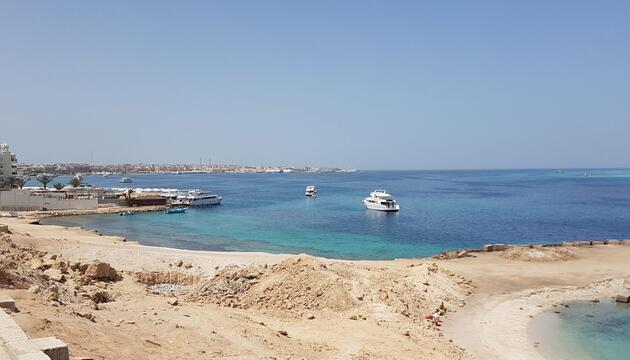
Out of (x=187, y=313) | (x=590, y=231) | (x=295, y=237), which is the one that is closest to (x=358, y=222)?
(x=295, y=237)

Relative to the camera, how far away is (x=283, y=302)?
21.7 meters

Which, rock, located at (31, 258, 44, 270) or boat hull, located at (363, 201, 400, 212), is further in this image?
boat hull, located at (363, 201, 400, 212)

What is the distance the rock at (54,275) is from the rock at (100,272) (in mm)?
2520

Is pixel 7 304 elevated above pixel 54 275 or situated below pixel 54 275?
above

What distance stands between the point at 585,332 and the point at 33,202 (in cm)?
7603

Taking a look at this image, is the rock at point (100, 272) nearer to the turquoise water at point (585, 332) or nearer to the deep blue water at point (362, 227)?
the deep blue water at point (362, 227)

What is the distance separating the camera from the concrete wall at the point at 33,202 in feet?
235

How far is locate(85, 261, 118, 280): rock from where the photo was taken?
2542cm

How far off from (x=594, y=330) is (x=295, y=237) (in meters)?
35.3

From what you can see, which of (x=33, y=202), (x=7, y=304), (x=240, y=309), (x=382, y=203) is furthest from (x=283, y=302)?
(x=33, y=202)

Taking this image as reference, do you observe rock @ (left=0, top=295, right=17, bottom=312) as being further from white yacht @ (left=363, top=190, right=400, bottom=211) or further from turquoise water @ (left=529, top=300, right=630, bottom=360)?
white yacht @ (left=363, top=190, right=400, bottom=211)

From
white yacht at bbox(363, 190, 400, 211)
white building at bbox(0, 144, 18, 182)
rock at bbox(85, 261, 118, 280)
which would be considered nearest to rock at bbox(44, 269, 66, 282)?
rock at bbox(85, 261, 118, 280)

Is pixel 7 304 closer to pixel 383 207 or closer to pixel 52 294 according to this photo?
pixel 52 294

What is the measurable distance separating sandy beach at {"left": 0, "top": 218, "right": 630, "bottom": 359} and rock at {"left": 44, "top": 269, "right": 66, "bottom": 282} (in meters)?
0.40
